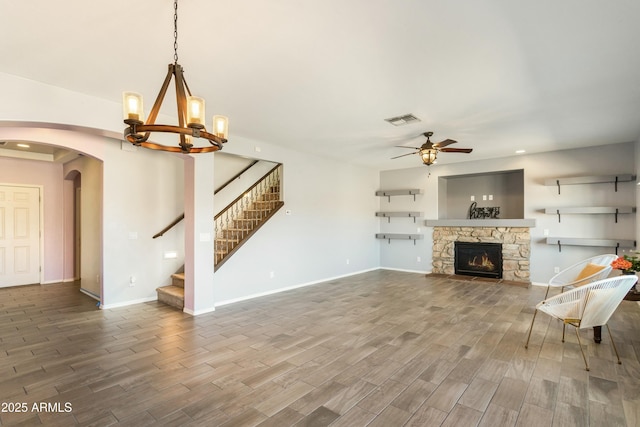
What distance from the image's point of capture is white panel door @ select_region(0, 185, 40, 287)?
6.52 m

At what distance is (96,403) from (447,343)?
333cm

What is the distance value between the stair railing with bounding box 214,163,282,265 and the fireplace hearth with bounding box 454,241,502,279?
4605mm

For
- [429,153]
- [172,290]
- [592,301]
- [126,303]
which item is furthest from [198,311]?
[592,301]

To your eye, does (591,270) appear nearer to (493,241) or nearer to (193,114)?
(493,241)

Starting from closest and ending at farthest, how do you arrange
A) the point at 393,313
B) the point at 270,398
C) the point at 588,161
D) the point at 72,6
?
the point at 72,6 → the point at 270,398 → the point at 393,313 → the point at 588,161

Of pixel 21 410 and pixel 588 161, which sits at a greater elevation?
pixel 588 161

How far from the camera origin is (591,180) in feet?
19.7

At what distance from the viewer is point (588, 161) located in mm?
6207

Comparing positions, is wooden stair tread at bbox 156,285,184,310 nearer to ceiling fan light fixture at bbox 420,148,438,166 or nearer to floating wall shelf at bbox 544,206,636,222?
ceiling fan light fixture at bbox 420,148,438,166

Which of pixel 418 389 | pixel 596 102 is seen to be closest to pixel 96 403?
pixel 418 389

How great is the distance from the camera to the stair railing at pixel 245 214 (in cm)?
594

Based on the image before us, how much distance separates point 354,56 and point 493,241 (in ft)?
19.9

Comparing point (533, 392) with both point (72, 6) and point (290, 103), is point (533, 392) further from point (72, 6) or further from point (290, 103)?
point (72, 6)

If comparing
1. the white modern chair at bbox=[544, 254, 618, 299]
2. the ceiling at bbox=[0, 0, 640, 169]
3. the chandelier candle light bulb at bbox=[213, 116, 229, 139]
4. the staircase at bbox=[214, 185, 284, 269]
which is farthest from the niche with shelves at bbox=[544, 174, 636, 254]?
the chandelier candle light bulb at bbox=[213, 116, 229, 139]
